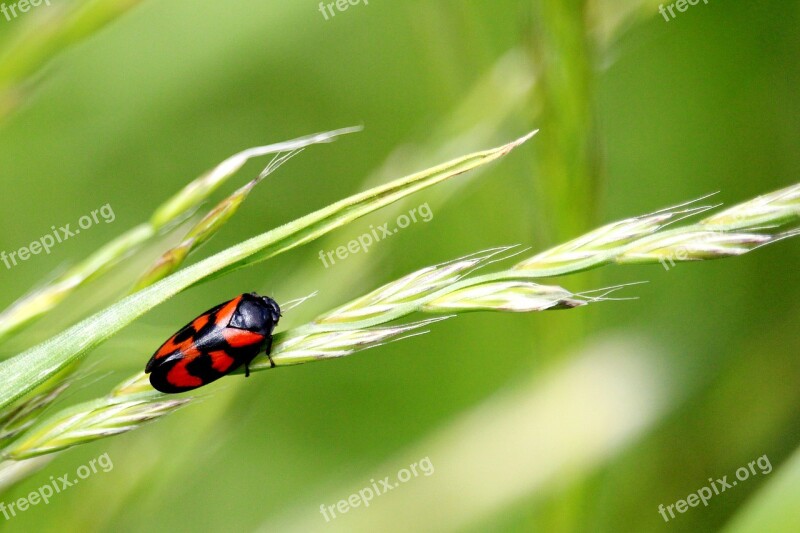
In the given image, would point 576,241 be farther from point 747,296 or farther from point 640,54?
point 640,54

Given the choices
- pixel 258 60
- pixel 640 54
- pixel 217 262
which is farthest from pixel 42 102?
pixel 640 54
